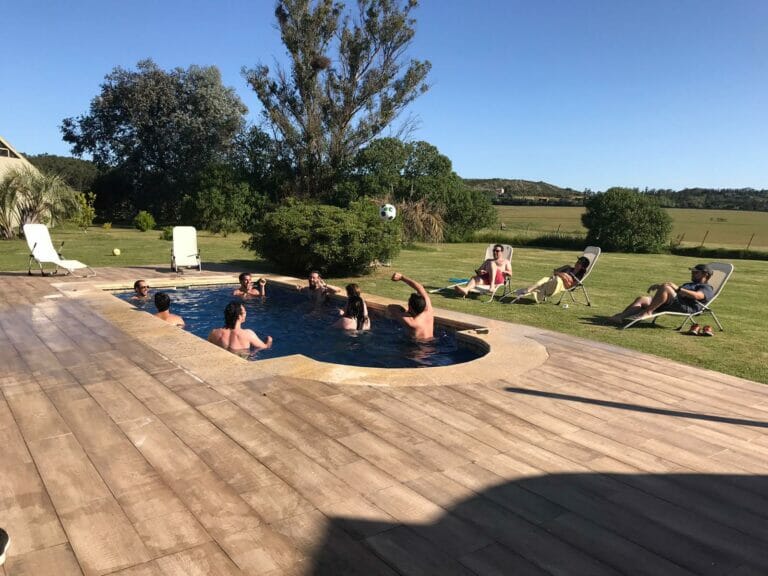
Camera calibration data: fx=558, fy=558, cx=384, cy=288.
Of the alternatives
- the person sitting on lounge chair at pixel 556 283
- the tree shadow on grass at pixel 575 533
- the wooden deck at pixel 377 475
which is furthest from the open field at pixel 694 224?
the tree shadow on grass at pixel 575 533

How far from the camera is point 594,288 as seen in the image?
12.1 metres

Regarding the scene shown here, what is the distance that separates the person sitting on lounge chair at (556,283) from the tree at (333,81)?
19623 mm

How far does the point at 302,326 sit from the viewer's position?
29.2 ft

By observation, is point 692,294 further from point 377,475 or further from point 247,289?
point 247,289

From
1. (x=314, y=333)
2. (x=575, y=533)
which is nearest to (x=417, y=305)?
(x=314, y=333)

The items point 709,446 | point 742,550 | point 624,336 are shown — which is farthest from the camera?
point 624,336

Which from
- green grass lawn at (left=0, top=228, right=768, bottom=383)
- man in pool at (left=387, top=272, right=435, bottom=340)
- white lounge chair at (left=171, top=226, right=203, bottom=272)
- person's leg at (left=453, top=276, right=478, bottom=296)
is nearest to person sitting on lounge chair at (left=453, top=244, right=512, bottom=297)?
person's leg at (left=453, top=276, right=478, bottom=296)

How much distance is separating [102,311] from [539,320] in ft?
20.0

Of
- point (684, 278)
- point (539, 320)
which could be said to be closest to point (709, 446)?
point (539, 320)

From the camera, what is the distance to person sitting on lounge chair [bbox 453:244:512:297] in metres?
10.2

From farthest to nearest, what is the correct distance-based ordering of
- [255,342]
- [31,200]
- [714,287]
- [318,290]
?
[31,200], [318,290], [714,287], [255,342]

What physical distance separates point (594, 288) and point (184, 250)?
9226 millimetres

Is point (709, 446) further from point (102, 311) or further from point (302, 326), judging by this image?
point (102, 311)

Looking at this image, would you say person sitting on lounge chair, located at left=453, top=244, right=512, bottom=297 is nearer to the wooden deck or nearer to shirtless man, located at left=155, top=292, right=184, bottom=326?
shirtless man, located at left=155, top=292, right=184, bottom=326
